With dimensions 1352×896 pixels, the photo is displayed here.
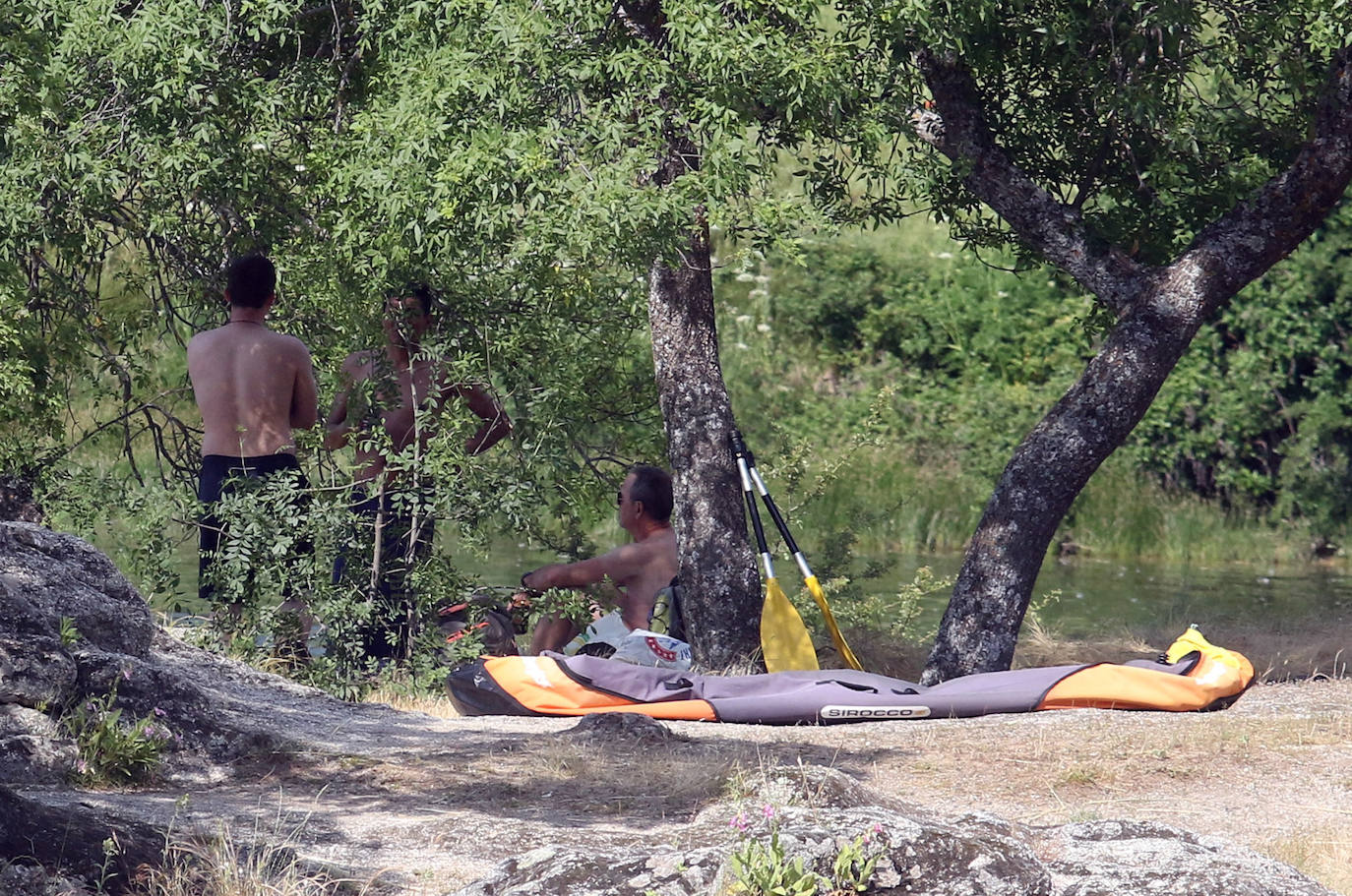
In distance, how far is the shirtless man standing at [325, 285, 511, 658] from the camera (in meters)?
7.54

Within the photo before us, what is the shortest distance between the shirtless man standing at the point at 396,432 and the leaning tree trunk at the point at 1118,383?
218 centimetres

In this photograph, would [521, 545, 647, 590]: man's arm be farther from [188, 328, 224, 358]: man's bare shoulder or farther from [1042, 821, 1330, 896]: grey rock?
[1042, 821, 1330, 896]: grey rock

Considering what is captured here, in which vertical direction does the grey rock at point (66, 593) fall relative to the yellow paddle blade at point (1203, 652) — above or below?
above

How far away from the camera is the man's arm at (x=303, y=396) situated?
7.58m

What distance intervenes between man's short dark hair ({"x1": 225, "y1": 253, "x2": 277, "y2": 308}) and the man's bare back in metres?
0.11

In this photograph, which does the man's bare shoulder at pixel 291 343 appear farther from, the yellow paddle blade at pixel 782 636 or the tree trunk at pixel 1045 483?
the tree trunk at pixel 1045 483

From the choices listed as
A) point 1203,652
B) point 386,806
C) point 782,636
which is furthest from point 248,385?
point 1203,652

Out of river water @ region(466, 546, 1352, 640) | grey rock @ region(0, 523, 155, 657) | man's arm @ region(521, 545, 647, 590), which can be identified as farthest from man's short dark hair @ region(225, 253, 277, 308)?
river water @ region(466, 546, 1352, 640)

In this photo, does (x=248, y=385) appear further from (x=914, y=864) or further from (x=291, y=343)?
(x=914, y=864)

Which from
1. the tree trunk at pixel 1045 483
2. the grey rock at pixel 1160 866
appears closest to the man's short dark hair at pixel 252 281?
the tree trunk at pixel 1045 483

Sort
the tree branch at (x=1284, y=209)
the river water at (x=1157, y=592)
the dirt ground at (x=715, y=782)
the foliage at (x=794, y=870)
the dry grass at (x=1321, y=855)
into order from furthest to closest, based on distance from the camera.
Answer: the river water at (x=1157, y=592)
the tree branch at (x=1284, y=209)
the dirt ground at (x=715, y=782)
the dry grass at (x=1321, y=855)
the foliage at (x=794, y=870)

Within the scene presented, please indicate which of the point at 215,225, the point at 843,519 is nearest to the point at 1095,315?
the point at 215,225

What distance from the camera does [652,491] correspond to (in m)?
8.56

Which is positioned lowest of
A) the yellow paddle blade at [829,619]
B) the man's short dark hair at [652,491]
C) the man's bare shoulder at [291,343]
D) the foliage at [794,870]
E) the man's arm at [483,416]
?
the foliage at [794,870]
